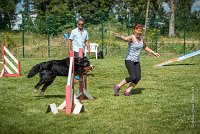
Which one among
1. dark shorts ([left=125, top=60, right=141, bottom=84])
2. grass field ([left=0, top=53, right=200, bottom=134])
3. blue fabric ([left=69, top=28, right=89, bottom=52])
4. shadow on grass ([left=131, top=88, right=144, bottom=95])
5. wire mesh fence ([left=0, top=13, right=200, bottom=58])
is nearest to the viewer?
grass field ([left=0, top=53, right=200, bottom=134])

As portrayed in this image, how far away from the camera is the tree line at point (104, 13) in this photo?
27.2 m

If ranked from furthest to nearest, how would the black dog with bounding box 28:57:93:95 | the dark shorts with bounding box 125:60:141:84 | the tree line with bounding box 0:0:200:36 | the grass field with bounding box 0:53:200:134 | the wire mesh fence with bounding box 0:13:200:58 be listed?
the tree line with bounding box 0:0:200:36
the wire mesh fence with bounding box 0:13:200:58
the dark shorts with bounding box 125:60:141:84
the black dog with bounding box 28:57:93:95
the grass field with bounding box 0:53:200:134

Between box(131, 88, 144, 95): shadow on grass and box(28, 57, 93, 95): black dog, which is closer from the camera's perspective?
box(28, 57, 93, 95): black dog

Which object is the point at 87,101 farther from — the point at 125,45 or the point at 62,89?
the point at 125,45

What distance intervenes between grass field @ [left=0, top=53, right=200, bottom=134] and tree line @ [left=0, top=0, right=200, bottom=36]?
15.2m

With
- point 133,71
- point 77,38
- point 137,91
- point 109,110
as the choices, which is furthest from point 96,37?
point 109,110

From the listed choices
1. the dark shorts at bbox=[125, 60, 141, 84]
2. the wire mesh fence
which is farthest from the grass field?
the wire mesh fence

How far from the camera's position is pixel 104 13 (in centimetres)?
3319

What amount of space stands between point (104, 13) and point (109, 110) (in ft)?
85.4

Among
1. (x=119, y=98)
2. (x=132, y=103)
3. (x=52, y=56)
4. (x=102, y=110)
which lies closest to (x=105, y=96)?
(x=119, y=98)

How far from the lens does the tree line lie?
2719cm

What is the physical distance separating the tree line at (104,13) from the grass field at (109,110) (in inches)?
599

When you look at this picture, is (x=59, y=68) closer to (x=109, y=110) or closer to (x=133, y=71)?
(x=133, y=71)

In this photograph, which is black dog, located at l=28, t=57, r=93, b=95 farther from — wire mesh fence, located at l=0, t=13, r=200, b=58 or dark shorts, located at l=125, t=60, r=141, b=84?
wire mesh fence, located at l=0, t=13, r=200, b=58
